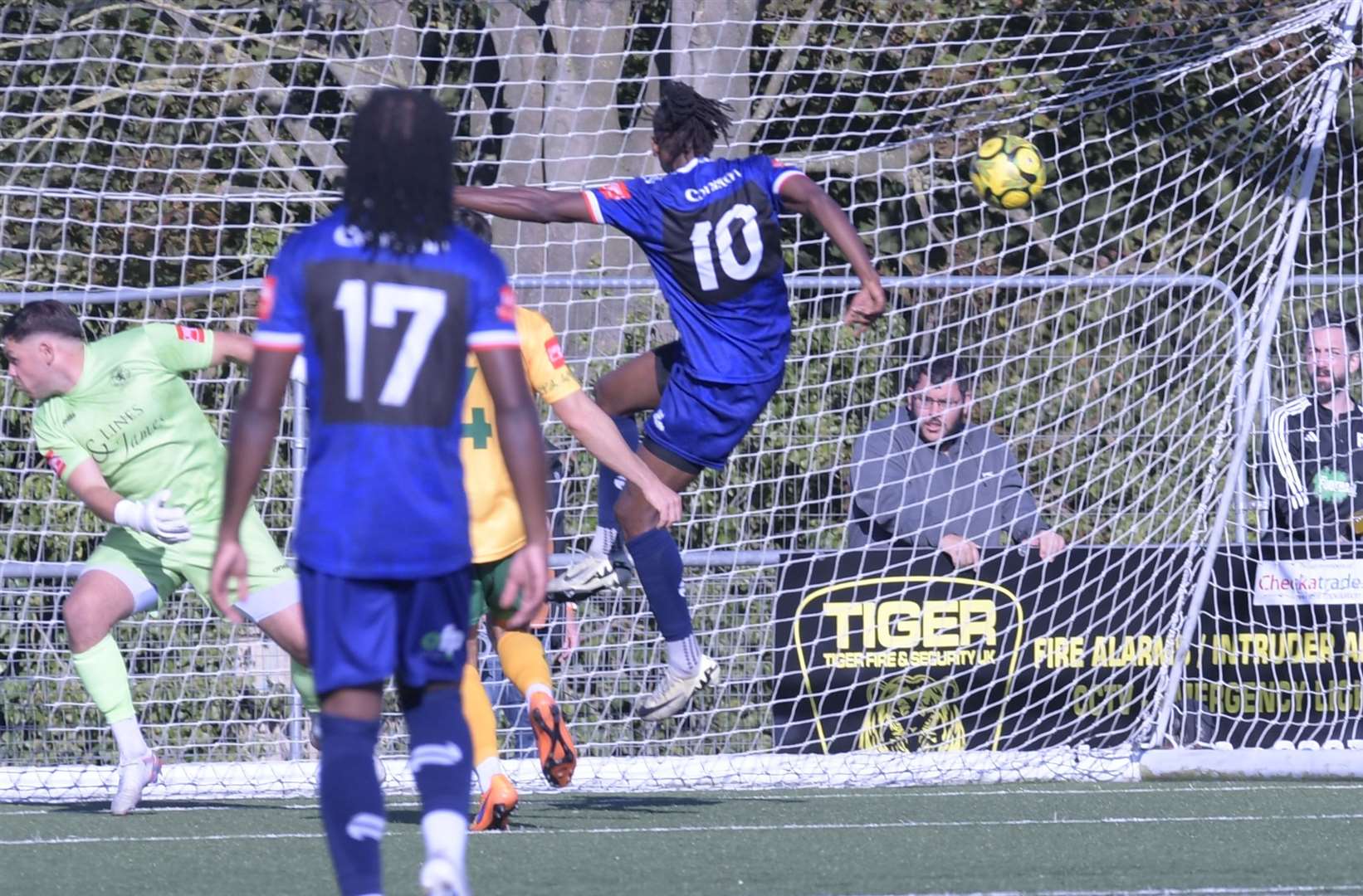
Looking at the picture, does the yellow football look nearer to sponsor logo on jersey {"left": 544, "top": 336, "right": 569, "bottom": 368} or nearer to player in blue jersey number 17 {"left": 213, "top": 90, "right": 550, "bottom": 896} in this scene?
sponsor logo on jersey {"left": 544, "top": 336, "right": 569, "bottom": 368}

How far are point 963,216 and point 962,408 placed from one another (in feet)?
4.85

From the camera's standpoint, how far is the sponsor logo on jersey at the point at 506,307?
3893 millimetres

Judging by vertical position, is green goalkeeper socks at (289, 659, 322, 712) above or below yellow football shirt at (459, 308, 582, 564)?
below

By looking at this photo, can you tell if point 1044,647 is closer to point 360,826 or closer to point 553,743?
point 553,743

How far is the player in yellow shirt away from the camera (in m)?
5.43

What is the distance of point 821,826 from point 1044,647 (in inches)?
94.5

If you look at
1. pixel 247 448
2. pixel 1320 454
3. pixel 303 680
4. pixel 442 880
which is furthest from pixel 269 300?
pixel 1320 454

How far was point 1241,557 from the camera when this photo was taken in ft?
29.7

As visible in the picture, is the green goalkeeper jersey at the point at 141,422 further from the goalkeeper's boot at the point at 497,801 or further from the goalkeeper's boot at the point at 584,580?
the goalkeeper's boot at the point at 497,801

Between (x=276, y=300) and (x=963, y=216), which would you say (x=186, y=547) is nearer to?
(x=276, y=300)

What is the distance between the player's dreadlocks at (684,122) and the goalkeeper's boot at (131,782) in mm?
2802

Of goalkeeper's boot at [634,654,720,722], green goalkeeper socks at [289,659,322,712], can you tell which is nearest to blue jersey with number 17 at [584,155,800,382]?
goalkeeper's boot at [634,654,720,722]

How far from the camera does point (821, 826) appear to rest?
6.82 m

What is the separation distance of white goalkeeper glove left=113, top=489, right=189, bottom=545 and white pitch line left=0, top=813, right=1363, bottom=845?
0.95 meters
